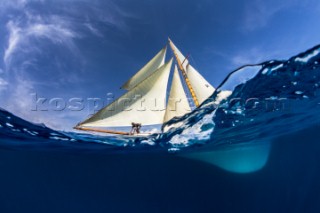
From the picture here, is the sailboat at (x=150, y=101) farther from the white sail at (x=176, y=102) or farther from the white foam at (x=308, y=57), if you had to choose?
the white foam at (x=308, y=57)

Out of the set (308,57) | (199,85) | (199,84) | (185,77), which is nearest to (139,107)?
(199,85)

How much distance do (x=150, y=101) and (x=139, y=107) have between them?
242 cm

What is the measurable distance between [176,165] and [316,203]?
36.1 ft

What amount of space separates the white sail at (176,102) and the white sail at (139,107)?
1103 millimetres

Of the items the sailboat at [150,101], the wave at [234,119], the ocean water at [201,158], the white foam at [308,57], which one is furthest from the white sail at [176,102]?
the white foam at [308,57]

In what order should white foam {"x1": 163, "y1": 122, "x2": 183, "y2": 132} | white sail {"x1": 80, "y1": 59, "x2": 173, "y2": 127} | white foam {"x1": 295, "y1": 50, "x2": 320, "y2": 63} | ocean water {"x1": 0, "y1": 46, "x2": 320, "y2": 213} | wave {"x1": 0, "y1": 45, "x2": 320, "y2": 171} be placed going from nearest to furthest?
white foam {"x1": 295, "y1": 50, "x2": 320, "y2": 63} < wave {"x1": 0, "y1": 45, "x2": 320, "y2": 171} < ocean water {"x1": 0, "y1": 46, "x2": 320, "y2": 213} < white foam {"x1": 163, "y1": 122, "x2": 183, "y2": 132} < white sail {"x1": 80, "y1": 59, "x2": 173, "y2": 127}

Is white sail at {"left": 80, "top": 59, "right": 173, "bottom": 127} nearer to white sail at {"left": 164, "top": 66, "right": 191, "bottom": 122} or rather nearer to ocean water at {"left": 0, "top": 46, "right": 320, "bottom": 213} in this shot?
white sail at {"left": 164, "top": 66, "right": 191, "bottom": 122}

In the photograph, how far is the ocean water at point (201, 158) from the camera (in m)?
7.80

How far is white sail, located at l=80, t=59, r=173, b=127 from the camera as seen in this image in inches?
545

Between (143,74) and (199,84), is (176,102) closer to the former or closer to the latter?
(199,84)

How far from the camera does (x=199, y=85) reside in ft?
70.6

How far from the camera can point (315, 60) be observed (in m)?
6.36

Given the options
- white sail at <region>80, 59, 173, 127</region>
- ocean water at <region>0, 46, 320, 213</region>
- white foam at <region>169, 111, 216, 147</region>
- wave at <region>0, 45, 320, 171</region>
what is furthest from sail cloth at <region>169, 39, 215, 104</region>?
white foam at <region>169, 111, 216, 147</region>

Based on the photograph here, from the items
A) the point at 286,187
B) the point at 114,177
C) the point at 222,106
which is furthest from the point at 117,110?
the point at 286,187
